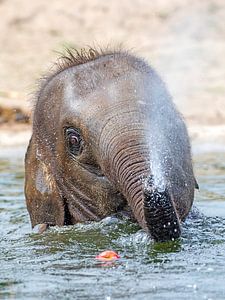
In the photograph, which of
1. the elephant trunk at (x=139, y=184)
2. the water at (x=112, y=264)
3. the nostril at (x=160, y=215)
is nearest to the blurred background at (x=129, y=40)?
the water at (x=112, y=264)

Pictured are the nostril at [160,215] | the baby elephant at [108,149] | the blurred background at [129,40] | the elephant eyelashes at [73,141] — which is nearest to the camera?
the nostril at [160,215]

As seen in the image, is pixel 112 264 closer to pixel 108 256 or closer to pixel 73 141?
pixel 108 256

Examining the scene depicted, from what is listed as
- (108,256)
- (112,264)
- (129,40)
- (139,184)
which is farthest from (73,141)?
(129,40)

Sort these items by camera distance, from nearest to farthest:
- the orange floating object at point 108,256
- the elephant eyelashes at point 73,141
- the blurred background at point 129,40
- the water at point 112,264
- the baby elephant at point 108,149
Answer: the water at point 112,264, the orange floating object at point 108,256, the baby elephant at point 108,149, the elephant eyelashes at point 73,141, the blurred background at point 129,40

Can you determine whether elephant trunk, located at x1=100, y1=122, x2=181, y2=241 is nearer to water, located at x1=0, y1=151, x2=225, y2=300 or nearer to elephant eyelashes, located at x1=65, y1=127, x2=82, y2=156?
water, located at x1=0, y1=151, x2=225, y2=300

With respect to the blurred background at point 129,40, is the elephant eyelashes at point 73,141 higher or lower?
lower

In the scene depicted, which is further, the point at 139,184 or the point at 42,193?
the point at 42,193

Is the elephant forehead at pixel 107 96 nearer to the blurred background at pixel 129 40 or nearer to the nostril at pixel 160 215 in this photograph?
the nostril at pixel 160 215

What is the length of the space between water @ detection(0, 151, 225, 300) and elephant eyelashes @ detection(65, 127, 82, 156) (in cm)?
52

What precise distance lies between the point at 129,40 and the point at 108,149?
13.3 m

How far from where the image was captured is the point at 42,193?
852cm

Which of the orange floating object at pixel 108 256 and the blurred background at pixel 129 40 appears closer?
the orange floating object at pixel 108 256

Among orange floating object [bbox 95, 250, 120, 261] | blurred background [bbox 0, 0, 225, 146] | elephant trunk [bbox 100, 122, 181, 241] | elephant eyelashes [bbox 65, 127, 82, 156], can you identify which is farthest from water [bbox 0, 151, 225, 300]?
blurred background [bbox 0, 0, 225, 146]

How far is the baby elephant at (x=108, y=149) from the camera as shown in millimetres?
6857
